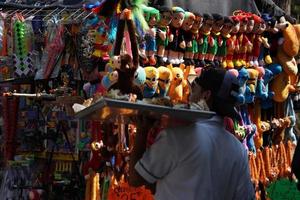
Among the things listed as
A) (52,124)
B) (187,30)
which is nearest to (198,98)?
(187,30)

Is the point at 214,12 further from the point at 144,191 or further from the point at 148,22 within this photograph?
the point at 144,191

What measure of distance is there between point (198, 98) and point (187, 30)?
2.14m

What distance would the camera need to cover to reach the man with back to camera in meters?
2.79

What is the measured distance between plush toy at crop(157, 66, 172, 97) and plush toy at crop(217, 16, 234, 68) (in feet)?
2.97

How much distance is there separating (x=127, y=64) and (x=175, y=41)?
1048mm

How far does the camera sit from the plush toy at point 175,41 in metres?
4.80

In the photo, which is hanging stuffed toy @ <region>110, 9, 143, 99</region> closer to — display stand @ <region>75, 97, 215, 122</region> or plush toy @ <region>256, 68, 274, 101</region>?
display stand @ <region>75, 97, 215, 122</region>

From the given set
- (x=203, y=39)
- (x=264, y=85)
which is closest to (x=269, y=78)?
(x=264, y=85)

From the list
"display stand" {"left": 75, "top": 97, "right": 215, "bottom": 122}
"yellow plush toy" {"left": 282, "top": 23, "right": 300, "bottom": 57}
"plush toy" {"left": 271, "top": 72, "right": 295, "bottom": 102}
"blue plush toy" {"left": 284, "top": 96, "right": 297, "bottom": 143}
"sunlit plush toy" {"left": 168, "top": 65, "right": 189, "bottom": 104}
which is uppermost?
"yellow plush toy" {"left": 282, "top": 23, "right": 300, "bottom": 57}

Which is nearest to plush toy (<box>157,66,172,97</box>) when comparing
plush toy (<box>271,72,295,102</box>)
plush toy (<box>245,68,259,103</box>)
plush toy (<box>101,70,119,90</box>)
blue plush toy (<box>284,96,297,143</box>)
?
plush toy (<box>101,70,119,90</box>)

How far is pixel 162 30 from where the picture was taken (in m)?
4.73

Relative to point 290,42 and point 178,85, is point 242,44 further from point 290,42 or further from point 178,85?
point 178,85

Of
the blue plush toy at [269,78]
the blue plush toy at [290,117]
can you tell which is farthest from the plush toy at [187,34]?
the blue plush toy at [290,117]

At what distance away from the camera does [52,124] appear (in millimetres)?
5977
